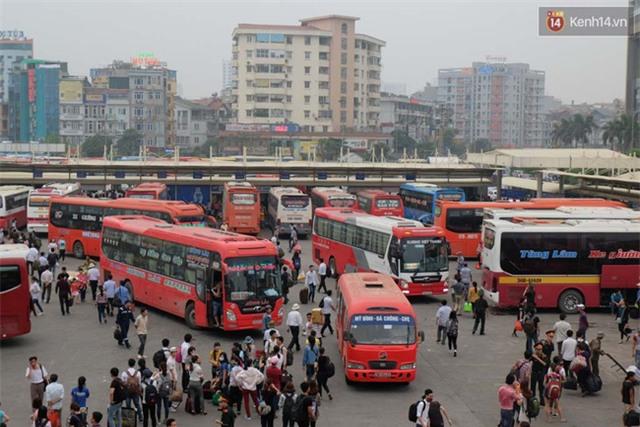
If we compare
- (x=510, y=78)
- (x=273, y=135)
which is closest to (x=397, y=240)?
(x=273, y=135)

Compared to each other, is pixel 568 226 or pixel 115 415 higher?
pixel 568 226

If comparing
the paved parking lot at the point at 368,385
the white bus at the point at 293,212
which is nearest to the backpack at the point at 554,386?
the paved parking lot at the point at 368,385

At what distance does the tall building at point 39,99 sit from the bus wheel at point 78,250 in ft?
316

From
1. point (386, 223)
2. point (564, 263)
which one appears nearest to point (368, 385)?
point (564, 263)

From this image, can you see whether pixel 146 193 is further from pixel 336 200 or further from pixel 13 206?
pixel 336 200

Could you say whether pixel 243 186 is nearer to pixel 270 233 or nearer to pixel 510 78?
pixel 270 233

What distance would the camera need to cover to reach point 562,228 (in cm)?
2522

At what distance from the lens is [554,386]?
51.3 feet

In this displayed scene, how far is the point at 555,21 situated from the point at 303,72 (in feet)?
330

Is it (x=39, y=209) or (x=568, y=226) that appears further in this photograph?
(x=39, y=209)

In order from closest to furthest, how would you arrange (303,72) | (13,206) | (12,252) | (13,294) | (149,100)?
1. (13,294)
2. (12,252)
3. (13,206)
4. (303,72)
5. (149,100)

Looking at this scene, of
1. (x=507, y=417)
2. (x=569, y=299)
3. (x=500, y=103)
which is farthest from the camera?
(x=500, y=103)

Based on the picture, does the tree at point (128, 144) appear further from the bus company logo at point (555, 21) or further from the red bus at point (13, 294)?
the red bus at point (13, 294)

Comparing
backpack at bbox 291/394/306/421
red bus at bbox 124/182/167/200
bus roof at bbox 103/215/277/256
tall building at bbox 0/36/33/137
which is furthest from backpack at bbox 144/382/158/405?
tall building at bbox 0/36/33/137
